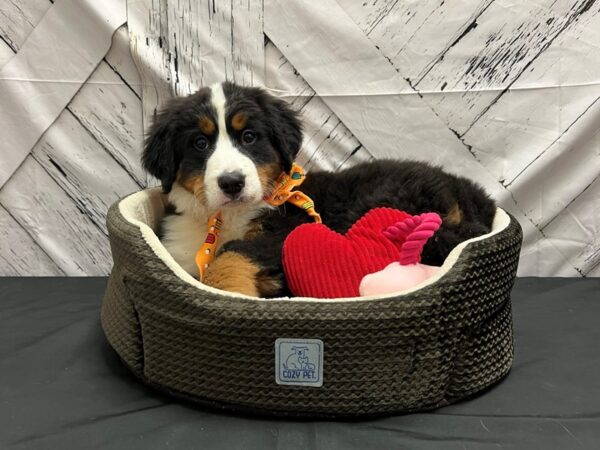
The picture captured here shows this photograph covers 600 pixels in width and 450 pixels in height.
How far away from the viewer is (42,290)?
2883 mm

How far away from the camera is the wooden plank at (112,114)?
2.93 meters

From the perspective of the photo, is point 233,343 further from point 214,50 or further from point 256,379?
point 214,50

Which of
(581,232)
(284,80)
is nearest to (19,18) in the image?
(284,80)

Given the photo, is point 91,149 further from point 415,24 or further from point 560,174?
point 560,174

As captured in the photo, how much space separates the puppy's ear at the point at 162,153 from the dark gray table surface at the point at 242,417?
0.69m

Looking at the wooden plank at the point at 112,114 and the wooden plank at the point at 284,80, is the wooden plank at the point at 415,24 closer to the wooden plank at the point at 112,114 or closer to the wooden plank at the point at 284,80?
the wooden plank at the point at 284,80

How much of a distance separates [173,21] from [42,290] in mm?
1478

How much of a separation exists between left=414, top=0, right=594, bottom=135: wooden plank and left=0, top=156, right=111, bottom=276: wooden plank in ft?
6.31

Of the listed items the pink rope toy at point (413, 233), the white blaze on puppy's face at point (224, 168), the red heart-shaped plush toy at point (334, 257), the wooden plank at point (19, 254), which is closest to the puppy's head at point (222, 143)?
the white blaze on puppy's face at point (224, 168)

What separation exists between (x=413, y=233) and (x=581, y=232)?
5.53ft

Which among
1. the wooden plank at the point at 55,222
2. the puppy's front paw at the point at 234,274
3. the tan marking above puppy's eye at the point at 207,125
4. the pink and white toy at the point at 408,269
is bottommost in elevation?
the wooden plank at the point at 55,222

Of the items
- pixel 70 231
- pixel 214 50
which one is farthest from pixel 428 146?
pixel 70 231

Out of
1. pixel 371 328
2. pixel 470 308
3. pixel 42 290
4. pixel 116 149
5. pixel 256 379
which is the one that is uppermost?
pixel 470 308

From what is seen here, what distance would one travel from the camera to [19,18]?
9.43 ft
